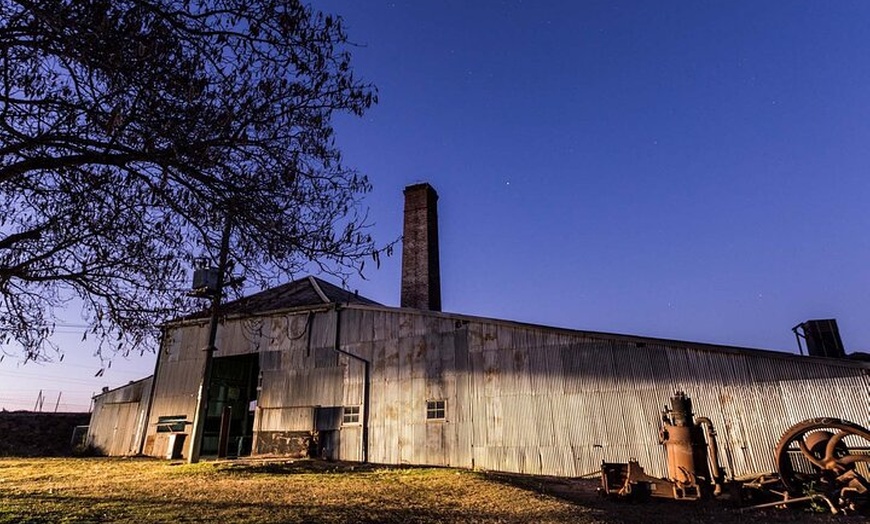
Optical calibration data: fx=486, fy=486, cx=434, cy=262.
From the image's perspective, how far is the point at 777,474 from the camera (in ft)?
32.2

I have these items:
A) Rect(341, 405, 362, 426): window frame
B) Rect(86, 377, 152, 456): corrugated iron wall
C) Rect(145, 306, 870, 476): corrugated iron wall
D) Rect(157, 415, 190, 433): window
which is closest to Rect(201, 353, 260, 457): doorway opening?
Rect(157, 415, 190, 433): window

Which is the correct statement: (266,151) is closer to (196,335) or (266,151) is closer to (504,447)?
(504,447)

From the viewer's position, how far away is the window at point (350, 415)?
56.6ft

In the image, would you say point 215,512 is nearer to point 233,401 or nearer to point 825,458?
point 825,458

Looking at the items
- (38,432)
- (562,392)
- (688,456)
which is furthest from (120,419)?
(688,456)

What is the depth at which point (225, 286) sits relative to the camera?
23.1ft

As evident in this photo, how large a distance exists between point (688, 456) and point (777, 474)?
71.0 inches

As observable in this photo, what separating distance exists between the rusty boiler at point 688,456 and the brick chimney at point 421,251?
36.8ft

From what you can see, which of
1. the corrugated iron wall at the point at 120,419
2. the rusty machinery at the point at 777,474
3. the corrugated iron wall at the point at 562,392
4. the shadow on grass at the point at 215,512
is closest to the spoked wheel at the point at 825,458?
the rusty machinery at the point at 777,474

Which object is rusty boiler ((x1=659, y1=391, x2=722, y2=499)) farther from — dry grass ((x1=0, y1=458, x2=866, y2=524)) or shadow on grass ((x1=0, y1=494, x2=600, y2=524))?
shadow on grass ((x1=0, y1=494, x2=600, y2=524))

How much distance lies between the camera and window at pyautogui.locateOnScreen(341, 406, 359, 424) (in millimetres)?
17250

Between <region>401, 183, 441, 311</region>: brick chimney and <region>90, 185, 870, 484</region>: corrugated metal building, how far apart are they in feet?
0.31

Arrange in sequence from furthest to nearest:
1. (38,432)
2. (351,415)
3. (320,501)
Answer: (38,432), (351,415), (320,501)

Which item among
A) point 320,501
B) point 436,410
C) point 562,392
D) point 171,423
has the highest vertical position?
point 562,392
